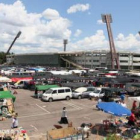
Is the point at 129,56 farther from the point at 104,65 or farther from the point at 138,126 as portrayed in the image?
the point at 138,126

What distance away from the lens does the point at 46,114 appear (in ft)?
70.6

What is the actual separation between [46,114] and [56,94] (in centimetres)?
661

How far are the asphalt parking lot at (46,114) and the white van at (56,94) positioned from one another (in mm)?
621

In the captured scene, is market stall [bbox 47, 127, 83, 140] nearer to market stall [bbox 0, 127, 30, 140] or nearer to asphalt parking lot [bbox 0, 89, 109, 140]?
market stall [bbox 0, 127, 30, 140]

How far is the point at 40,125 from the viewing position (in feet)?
58.1

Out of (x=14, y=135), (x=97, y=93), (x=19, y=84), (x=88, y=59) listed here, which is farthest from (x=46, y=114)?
(x=88, y=59)

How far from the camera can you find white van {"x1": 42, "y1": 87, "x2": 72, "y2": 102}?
27578mm

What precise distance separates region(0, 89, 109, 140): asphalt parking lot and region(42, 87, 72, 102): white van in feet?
2.04

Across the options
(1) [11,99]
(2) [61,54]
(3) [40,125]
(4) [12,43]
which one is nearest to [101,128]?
(3) [40,125]

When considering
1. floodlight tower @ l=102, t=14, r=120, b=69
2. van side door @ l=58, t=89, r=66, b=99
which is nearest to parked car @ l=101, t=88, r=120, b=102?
van side door @ l=58, t=89, r=66, b=99

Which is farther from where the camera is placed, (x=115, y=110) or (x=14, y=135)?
(x=115, y=110)

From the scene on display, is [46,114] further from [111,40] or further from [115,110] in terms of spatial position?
[111,40]

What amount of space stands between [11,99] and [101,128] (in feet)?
33.9

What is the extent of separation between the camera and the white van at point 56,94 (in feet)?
90.5
